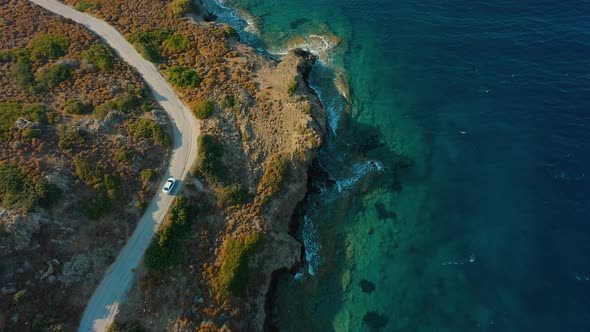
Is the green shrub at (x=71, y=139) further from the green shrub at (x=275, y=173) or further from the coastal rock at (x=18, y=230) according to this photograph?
the green shrub at (x=275, y=173)

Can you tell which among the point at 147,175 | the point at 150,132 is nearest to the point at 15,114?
the point at 150,132

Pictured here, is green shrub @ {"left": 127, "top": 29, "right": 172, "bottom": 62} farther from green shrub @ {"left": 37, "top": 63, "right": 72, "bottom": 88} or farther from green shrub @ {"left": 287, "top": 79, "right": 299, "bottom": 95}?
green shrub @ {"left": 287, "top": 79, "right": 299, "bottom": 95}

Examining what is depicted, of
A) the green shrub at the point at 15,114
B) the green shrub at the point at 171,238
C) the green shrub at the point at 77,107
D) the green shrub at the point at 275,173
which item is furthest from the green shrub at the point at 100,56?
the green shrub at the point at 275,173

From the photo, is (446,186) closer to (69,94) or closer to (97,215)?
(97,215)

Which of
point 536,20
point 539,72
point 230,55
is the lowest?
point 539,72

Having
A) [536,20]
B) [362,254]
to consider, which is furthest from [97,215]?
[536,20]
